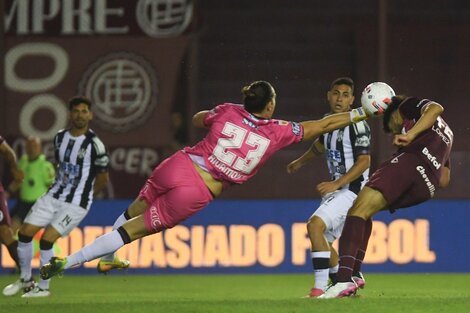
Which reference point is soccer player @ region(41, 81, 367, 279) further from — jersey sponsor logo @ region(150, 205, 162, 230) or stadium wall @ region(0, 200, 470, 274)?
stadium wall @ region(0, 200, 470, 274)

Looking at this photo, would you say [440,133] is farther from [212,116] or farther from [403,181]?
[212,116]

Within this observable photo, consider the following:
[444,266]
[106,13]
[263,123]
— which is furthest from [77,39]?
[263,123]

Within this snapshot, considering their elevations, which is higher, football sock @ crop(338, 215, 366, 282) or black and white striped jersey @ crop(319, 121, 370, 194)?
black and white striped jersey @ crop(319, 121, 370, 194)

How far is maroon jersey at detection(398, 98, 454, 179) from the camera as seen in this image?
31.2ft

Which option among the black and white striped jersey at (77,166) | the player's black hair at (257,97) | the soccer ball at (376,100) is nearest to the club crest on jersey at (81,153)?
the black and white striped jersey at (77,166)

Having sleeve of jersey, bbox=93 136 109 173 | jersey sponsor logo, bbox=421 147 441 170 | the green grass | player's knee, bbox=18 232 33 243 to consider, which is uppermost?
jersey sponsor logo, bbox=421 147 441 170

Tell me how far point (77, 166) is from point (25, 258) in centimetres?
93

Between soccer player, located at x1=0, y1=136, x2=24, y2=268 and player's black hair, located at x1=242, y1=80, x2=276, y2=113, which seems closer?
player's black hair, located at x1=242, y1=80, x2=276, y2=113

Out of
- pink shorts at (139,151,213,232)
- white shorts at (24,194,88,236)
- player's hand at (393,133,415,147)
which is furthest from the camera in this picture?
white shorts at (24,194,88,236)

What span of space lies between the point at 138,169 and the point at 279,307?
6961 mm

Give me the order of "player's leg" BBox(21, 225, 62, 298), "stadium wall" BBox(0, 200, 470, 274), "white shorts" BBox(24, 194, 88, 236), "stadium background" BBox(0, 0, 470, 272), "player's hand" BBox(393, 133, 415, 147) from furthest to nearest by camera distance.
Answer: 1. "stadium background" BBox(0, 0, 470, 272)
2. "stadium wall" BBox(0, 200, 470, 274)
3. "white shorts" BBox(24, 194, 88, 236)
4. "player's leg" BBox(21, 225, 62, 298)
5. "player's hand" BBox(393, 133, 415, 147)

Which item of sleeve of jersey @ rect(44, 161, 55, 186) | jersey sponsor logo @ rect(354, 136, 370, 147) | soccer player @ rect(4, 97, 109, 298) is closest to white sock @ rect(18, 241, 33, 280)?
soccer player @ rect(4, 97, 109, 298)

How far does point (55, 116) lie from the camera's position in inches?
618

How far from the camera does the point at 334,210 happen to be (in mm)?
10781
